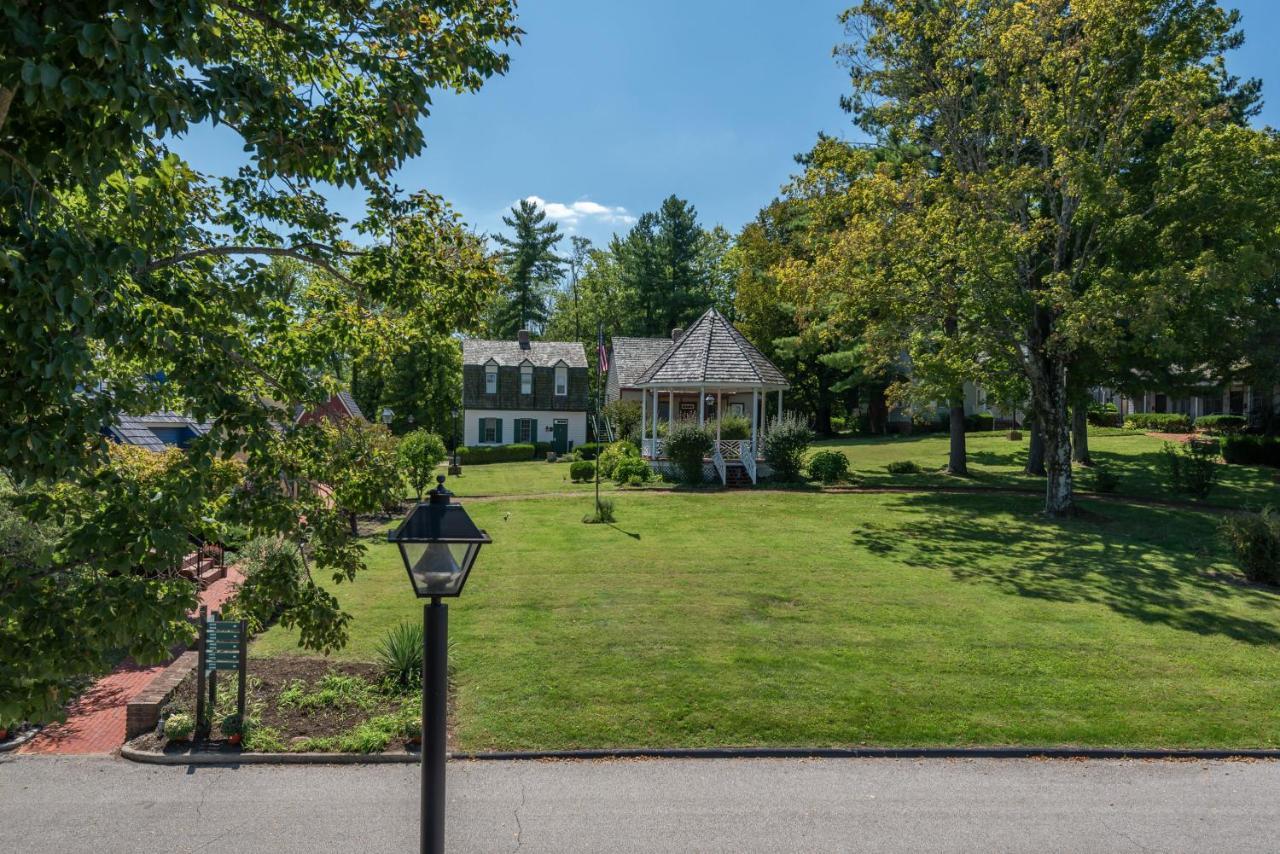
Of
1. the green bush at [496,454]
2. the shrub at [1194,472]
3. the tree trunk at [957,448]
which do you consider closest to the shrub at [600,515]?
the tree trunk at [957,448]

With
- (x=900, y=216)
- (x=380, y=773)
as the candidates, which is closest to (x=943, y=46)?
(x=900, y=216)

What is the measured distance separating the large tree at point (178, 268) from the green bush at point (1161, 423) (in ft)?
151

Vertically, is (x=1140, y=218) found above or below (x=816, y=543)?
above

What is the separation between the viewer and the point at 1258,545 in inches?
579

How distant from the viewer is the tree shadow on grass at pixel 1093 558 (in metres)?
13.1

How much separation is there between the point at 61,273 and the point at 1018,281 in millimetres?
20405

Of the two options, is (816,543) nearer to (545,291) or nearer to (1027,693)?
(1027,693)

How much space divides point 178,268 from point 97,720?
674cm

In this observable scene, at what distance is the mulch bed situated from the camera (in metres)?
8.27

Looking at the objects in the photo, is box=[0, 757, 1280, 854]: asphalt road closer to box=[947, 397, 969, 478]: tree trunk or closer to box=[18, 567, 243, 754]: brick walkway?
box=[18, 567, 243, 754]: brick walkway

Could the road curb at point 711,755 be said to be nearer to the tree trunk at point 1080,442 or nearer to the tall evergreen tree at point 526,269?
the tree trunk at point 1080,442

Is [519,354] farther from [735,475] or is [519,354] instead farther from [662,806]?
[662,806]

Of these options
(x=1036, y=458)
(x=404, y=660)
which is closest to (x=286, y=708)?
(x=404, y=660)

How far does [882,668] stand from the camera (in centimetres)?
1019
